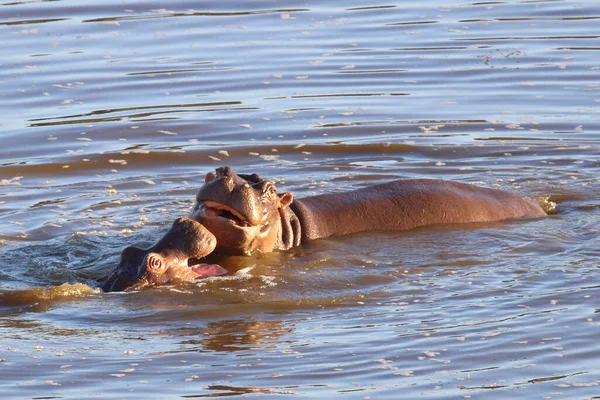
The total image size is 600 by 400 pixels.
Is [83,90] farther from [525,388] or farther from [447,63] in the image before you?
[525,388]

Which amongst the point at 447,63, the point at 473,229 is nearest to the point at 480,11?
the point at 447,63

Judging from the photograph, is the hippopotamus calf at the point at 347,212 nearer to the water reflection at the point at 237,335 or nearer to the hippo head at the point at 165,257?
the hippo head at the point at 165,257

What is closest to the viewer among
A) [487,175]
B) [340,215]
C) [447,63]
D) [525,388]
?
[525,388]

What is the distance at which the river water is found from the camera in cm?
651

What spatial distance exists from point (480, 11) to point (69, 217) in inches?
359

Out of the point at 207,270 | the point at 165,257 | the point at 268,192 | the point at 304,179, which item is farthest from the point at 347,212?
the point at 165,257

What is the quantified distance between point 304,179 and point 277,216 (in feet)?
7.39

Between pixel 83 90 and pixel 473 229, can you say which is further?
pixel 83 90

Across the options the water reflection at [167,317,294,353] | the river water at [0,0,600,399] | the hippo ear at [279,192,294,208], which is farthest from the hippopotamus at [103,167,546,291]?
the water reflection at [167,317,294,353]

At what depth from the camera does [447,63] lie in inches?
587

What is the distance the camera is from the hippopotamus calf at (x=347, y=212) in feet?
27.4

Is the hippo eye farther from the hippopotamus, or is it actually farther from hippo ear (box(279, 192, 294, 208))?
hippo ear (box(279, 192, 294, 208))

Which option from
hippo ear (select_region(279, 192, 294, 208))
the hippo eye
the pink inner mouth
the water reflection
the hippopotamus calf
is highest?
the hippo eye

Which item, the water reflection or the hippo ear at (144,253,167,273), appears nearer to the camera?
the water reflection
